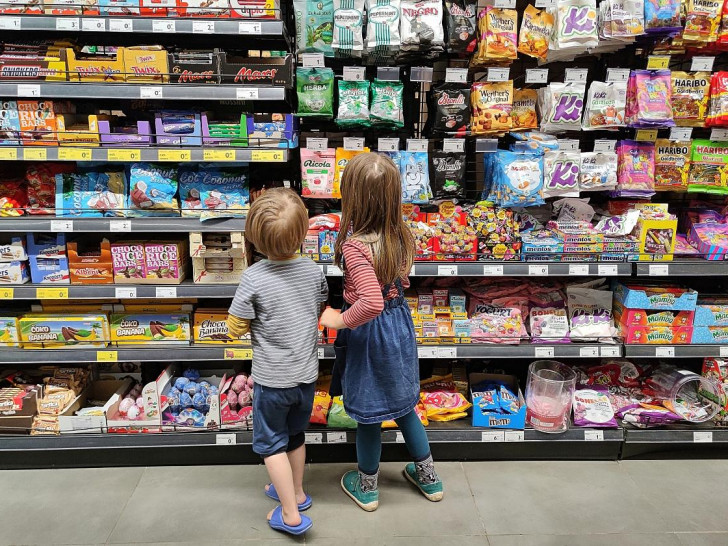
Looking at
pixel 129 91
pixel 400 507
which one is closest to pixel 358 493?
pixel 400 507

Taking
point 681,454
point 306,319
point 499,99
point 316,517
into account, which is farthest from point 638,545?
→ point 499,99

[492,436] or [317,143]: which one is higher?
[317,143]

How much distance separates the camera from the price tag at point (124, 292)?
2623 millimetres

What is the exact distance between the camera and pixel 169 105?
2.83m

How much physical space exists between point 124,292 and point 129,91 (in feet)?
3.02

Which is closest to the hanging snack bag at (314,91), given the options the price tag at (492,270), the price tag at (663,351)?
the price tag at (492,270)

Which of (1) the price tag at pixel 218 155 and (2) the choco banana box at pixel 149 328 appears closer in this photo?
(1) the price tag at pixel 218 155

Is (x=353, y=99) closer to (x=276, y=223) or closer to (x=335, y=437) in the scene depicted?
(x=276, y=223)

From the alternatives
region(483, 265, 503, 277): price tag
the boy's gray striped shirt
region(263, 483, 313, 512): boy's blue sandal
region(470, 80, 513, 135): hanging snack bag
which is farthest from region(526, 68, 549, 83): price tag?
region(263, 483, 313, 512): boy's blue sandal

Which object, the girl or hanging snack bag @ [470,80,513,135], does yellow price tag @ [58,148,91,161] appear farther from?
hanging snack bag @ [470,80,513,135]

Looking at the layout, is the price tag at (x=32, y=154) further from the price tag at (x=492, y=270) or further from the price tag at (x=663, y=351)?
the price tag at (x=663, y=351)

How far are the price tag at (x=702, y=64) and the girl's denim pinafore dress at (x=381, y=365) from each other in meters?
1.91

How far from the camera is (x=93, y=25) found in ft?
7.82

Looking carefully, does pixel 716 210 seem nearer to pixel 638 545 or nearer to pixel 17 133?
pixel 638 545
